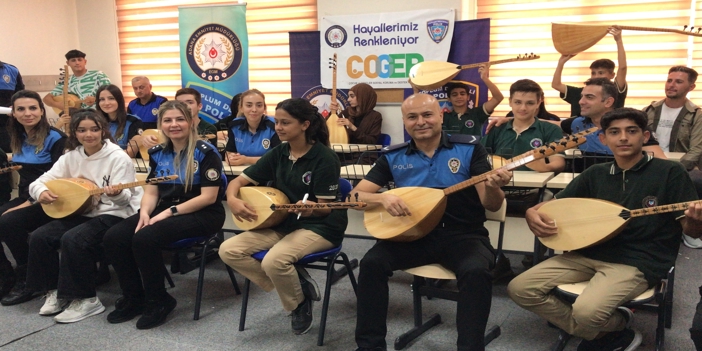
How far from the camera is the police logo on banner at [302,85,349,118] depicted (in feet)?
18.1

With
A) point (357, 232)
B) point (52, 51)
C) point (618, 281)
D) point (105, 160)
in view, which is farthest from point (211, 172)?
point (52, 51)

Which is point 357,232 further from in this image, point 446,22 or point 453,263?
point 446,22

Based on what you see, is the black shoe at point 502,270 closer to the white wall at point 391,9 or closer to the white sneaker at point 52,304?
the white sneaker at point 52,304

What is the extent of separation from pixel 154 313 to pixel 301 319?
746 mm

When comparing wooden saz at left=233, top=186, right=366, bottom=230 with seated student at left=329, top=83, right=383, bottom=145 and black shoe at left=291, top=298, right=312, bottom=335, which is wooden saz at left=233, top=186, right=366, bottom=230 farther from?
seated student at left=329, top=83, right=383, bottom=145

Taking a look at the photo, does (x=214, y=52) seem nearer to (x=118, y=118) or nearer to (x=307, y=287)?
(x=118, y=118)

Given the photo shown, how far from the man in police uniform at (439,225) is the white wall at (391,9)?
116 inches

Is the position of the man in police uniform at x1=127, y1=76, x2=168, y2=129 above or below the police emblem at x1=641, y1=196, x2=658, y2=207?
above

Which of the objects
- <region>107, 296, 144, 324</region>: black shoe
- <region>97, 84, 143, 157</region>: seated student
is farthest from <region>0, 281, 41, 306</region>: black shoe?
<region>97, 84, 143, 157</region>: seated student

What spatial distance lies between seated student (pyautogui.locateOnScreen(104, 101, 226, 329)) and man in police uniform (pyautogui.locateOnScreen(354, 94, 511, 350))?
85cm

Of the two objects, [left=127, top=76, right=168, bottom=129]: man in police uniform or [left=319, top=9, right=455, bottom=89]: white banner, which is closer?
[left=127, top=76, right=168, bottom=129]: man in police uniform

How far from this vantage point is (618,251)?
211 cm

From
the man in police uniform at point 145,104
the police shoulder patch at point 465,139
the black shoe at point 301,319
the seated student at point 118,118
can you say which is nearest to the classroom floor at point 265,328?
the black shoe at point 301,319

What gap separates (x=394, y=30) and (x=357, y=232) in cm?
244
